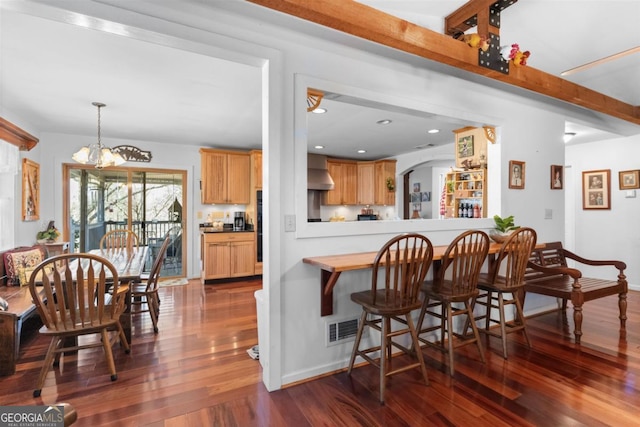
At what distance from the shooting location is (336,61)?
7.79ft

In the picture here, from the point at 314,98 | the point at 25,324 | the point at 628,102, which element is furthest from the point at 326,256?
the point at 628,102

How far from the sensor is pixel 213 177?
220 inches

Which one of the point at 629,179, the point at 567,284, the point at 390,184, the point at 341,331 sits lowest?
the point at 341,331

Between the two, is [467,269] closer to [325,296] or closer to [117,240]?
[325,296]

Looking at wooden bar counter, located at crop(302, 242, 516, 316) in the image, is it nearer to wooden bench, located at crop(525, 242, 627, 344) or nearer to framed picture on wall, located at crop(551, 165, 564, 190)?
wooden bench, located at crop(525, 242, 627, 344)

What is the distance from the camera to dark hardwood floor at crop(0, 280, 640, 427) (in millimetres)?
1850

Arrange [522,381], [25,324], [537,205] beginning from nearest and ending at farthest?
[522,381] < [25,324] < [537,205]

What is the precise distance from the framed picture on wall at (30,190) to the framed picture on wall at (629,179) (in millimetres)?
8694

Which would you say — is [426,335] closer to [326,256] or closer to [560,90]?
[326,256]

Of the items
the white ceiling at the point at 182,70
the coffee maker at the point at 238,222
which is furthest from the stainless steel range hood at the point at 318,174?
the white ceiling at the point at 182,70

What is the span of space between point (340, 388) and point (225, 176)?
172 inches

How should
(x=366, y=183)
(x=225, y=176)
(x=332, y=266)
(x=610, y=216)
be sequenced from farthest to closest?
(x=366, y=183) < (x=225, y=176) < (x=610, y=216) < (x=332, y=266)

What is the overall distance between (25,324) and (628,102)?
24.7 feet

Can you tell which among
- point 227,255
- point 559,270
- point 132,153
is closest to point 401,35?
point 559,270
